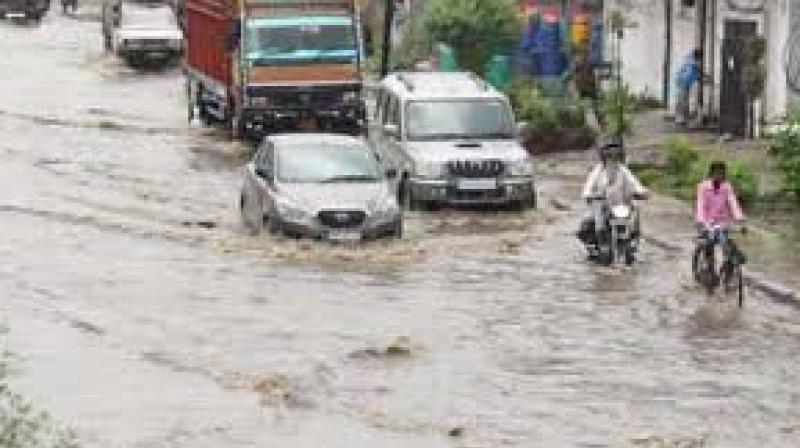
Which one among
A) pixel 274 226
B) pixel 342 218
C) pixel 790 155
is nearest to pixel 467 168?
pixel 342 218

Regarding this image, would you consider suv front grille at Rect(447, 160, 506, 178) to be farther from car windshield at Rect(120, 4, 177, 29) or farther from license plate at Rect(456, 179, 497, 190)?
car windshield at Rect(120, 4, 177, 29)

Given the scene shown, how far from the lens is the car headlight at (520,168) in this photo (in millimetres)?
27812

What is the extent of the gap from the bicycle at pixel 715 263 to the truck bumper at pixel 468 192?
6.23 meters

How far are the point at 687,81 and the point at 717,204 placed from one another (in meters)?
14.5

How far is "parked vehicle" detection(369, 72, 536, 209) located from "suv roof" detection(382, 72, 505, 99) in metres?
0.02

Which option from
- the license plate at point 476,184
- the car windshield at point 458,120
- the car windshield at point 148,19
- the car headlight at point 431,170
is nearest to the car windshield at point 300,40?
the car windshield at point 458,120

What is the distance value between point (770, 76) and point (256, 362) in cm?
1753

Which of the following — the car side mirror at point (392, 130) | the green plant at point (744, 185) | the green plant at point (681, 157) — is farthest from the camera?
the green plant at point (681, 157)

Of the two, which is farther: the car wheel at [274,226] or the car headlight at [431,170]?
the car headlight at [431,170]

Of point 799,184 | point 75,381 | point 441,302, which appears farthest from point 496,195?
point 75,381

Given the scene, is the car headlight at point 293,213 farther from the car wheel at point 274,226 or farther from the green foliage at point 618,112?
the green foliage at point 618,112

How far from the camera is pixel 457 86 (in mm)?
30125

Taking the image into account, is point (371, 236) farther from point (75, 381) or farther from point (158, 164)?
→ point (158, 164)

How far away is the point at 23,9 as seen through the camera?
253 feet
